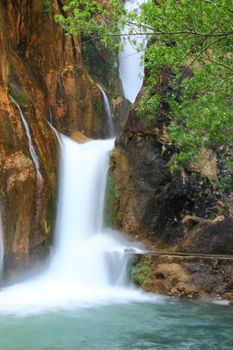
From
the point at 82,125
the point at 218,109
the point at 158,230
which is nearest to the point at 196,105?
the point at 218,109

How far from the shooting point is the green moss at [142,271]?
1255 cm

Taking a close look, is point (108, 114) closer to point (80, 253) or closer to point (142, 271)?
point (80, 253)

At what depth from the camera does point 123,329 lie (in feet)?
29.0

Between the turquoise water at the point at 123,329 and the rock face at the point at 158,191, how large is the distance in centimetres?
391

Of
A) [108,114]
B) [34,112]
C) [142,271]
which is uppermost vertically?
[108,114]

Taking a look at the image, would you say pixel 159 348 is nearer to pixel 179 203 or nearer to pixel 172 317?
pixel 172 317

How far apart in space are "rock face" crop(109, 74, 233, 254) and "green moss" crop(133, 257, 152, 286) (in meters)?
1.52

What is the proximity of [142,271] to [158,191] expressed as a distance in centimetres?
364

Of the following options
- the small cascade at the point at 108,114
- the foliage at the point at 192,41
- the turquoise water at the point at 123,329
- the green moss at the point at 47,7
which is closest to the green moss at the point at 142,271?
the turquoise water at the point at 123,329

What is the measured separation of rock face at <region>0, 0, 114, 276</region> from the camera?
13.2 metres

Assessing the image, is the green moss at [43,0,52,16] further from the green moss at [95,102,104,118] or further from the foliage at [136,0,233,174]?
the foliage at [136,0,233,174]

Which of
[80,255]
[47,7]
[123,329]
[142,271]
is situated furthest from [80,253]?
[47,7]

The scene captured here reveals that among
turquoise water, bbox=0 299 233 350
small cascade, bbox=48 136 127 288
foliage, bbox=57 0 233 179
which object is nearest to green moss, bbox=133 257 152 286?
small cascade, bbox=48 136 127 288

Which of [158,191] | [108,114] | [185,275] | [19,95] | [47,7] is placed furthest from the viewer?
[108,114]
